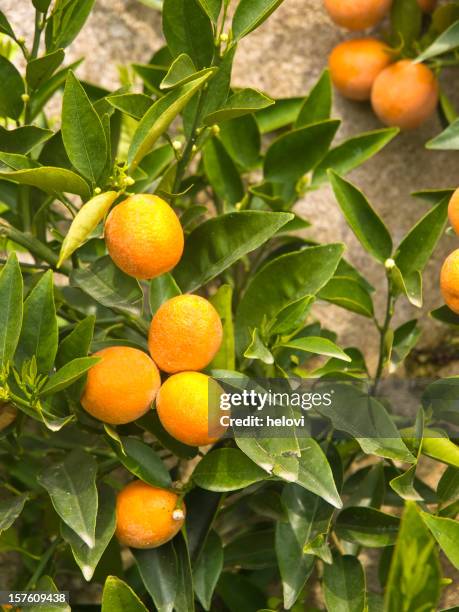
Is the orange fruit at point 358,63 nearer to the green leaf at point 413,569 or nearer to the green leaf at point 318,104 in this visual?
the green leaf at point 318,104

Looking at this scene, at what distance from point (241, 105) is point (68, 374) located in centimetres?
33

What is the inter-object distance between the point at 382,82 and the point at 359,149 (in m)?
0.15

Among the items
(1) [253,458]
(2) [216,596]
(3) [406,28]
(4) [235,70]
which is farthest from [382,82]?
(2) [216,596]

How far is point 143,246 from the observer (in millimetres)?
845

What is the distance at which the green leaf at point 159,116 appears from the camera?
0.85 meters

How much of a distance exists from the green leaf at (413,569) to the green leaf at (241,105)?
0.44m

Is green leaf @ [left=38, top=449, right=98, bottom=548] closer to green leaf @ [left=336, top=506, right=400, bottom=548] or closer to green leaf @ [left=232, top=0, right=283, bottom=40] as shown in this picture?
green leaf @ [left=336, top=506, right=400, bottom=548]

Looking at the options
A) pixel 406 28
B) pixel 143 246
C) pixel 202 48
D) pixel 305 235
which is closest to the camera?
pixel 143 246

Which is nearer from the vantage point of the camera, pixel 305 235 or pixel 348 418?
pixel 348 418

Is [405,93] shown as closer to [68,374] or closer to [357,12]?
[357,12]

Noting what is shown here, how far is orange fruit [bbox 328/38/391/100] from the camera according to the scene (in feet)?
4.43

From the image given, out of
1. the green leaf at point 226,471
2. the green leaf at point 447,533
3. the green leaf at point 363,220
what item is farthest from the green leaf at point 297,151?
the green leaf at point 447,533

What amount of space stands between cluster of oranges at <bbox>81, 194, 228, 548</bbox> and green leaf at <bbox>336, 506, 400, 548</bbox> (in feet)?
0.72

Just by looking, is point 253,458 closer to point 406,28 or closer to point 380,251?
point 380,251
